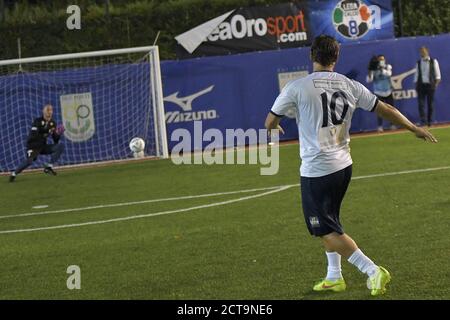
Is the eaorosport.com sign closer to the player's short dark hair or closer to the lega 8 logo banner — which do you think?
Answer: the lega 8 logo banner

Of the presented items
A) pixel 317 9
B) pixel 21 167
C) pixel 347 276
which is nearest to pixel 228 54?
pixel 317 9

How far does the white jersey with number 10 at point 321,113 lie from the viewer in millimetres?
6801

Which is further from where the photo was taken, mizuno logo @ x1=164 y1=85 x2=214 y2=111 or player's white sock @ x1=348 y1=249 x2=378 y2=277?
mizuno logo @ x1=164 y1=85 x2=214 y2=111

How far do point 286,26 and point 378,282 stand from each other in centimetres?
1947

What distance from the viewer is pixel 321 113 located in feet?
22.4

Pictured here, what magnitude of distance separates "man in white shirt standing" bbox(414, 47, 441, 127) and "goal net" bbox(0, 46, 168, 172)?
7461mm

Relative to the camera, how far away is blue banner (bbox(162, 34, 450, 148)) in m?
22.9

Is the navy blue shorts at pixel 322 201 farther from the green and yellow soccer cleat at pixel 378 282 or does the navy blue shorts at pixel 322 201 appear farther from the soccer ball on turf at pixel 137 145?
the soccer ball on turf at pixel 137 145

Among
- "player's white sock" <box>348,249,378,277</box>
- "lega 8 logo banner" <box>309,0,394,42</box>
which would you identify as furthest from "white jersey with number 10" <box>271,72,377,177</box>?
"lega 8 logo banner" <box>309,0,394,42</box>

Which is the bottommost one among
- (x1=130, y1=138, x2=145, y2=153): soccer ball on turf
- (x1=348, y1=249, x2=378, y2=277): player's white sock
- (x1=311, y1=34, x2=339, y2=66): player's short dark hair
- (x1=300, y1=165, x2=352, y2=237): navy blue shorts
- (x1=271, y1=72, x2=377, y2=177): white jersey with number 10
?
(x1=348, y1=249, x2=378, y2=277): player's white sock

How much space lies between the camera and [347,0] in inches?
1002

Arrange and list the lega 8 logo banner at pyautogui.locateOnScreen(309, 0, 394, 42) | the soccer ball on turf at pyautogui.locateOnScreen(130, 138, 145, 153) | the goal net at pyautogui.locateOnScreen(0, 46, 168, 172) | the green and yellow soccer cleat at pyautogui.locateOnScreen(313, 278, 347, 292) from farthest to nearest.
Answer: the lega 8 logo banner at pyautogui.locateOnScreen(309, 0, 394, 42) < the goal net at pyautogui.locateOnScreen(0, 46, 168, 172) < the soccer ball on turf at pyautogui.locateOnScreen(130, 138, 145, 153) < the green and yellow soccer cleat at pyautogui.locateOnScreen(313, 278, 347, 292)
